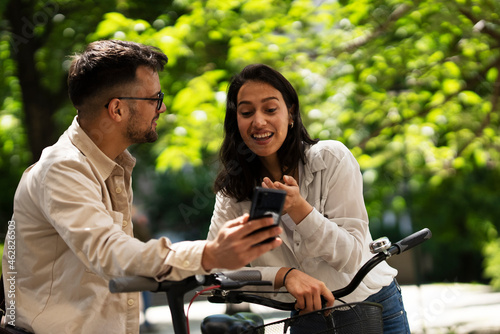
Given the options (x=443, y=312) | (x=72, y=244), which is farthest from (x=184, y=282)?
(x=443, y=312)

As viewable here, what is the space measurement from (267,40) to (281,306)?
4085 millimetres

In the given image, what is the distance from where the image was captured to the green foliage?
5.67 meters

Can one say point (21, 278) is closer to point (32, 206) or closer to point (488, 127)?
point (32, 206)

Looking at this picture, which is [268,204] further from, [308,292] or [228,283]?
[308,292]

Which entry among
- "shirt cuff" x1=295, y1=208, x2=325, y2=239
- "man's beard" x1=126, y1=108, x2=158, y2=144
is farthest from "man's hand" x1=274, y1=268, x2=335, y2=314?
"man's beard" x1=126, y1=108, x2=158, y2=144

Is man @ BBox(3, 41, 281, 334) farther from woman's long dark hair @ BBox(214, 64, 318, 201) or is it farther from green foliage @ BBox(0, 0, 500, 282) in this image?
A: green foliage @ BBox(0, 0, 500, 282)

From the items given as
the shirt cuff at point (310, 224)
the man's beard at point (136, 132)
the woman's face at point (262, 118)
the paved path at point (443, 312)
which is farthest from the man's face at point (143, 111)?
the paved path at point (443, 312)

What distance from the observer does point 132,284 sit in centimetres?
163

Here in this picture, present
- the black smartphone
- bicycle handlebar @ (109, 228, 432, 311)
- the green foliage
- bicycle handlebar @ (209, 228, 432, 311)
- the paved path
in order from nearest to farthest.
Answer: the black smartphone, bicycle handlebar @ (109, 228, 432, 311), bicycle handlebar @ (209, 228, 432, 311), the green foliage, the paved path

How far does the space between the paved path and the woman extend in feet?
6.69

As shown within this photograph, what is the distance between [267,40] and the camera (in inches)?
232

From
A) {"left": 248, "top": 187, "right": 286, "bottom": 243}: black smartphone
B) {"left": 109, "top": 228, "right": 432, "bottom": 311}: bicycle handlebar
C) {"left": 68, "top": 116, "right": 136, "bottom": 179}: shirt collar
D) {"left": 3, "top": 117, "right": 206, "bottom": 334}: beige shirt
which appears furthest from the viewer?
{"left": 68, "top": 116, "right": 136, "bottom": 179}: shirt collar

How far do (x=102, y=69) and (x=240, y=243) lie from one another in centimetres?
101

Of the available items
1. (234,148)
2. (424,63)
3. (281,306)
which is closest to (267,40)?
(424,63)
